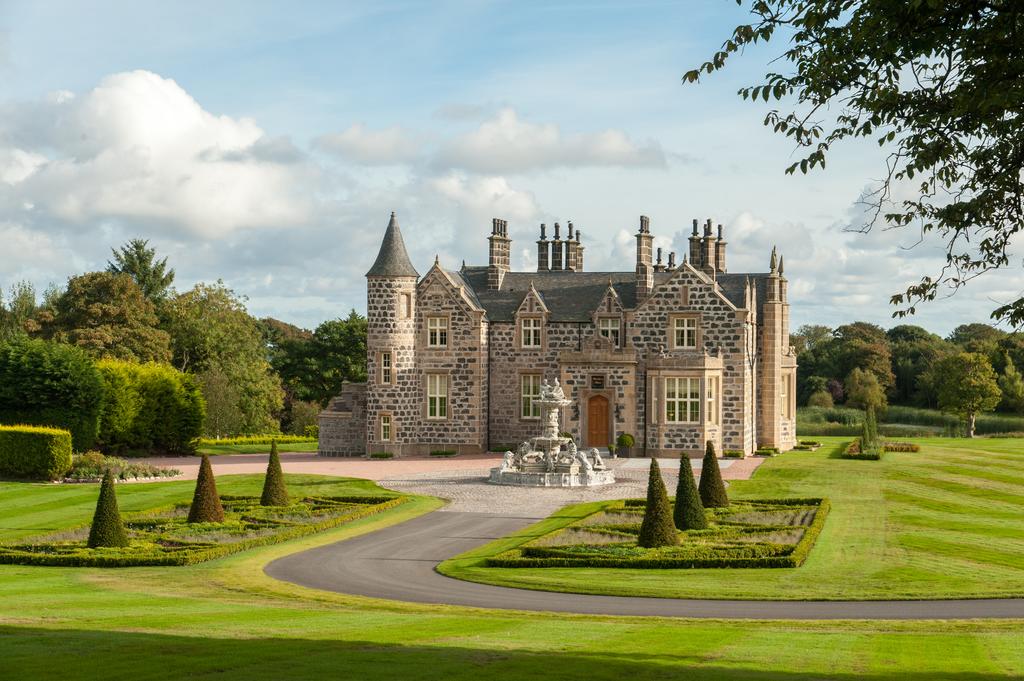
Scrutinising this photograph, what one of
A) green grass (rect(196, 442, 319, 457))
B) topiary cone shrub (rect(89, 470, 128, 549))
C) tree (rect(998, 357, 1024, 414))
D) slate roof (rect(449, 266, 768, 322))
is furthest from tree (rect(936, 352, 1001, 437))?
topiary cone shrub (rect(89, 470, 128, 549))

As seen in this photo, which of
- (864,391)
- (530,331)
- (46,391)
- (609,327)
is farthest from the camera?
(864,391)

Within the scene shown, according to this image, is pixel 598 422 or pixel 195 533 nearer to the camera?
pixel 195 533

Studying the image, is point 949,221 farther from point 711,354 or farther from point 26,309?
point 26,309

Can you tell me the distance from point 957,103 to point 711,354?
40.6m

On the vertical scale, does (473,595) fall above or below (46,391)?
below

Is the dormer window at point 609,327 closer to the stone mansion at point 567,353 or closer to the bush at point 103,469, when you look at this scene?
the stone mansion at point 567,353

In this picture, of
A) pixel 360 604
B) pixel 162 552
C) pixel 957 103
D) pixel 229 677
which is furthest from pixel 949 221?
pixel 162 552

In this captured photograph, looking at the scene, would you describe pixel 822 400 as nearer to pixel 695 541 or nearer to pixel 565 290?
pixel 565 290

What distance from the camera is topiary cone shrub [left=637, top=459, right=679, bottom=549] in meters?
29.2

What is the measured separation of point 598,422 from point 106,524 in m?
29.6

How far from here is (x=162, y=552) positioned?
28609mm

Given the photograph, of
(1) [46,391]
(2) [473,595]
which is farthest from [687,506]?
(1) [46,391]

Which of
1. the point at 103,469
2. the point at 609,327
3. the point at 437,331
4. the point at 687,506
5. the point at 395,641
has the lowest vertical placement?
the point at 395,641

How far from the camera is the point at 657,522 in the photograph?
96.1ft
